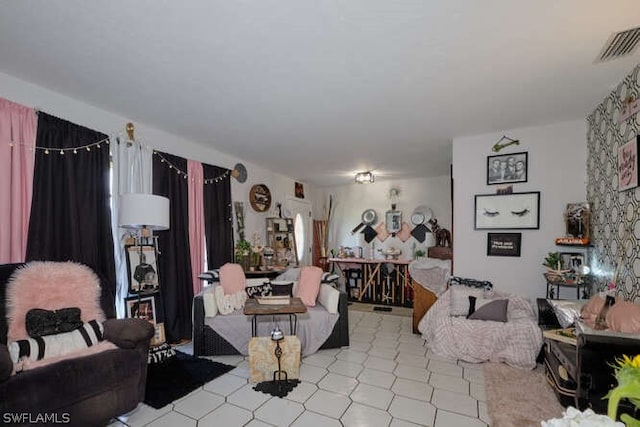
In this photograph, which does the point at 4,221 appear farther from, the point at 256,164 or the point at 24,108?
the point at 256,164

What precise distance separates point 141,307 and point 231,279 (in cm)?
89

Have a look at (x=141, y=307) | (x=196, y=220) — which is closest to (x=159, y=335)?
(x=141, y=307)

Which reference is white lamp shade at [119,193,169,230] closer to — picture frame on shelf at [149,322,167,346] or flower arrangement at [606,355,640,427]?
picture frame on shelf at [149,322,167,346]

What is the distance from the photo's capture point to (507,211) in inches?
128

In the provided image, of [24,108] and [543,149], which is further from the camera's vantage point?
[543,149]

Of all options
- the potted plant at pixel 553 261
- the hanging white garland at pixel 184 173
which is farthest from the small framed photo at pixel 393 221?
the hanging white garland at pixel 184 173

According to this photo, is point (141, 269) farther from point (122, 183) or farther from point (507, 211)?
point (507, 211)

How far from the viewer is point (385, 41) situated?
169cm

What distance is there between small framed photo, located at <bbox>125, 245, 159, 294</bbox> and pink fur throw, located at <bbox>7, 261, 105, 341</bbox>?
A: 50 cm

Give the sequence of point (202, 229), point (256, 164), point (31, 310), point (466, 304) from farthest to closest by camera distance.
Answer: point (256, 164) < point (202, 229) < point (466, 304) < point (31, 310)

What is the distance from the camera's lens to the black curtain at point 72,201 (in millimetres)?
2224

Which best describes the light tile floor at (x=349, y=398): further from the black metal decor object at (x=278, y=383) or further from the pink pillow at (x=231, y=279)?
the pink pillow at (x=231, y=279)

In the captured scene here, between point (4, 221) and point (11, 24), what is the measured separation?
1299 millimetres

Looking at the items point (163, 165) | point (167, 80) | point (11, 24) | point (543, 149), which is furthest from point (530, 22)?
point (163, 165)
